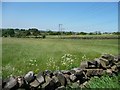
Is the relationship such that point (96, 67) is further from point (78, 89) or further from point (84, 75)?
point (78, 89)

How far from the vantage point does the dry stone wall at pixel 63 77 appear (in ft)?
18.6

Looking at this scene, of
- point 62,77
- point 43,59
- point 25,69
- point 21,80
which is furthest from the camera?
point 43,59

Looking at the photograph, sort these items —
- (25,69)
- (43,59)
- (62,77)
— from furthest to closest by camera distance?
(43,59) < (25,69) < (62,77)

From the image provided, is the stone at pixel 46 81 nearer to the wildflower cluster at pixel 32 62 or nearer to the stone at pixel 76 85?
the stone at pixel 76 85

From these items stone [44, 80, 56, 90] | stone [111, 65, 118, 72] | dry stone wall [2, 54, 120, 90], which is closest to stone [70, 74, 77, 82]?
dry stone wall [2, 54, 120, 90]

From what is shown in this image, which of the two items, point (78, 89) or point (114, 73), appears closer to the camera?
point (78, 89)

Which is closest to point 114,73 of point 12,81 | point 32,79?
point 32,79

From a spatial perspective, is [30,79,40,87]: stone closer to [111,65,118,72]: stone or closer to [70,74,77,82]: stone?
[70,74,77,82]: stone

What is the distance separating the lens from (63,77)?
6105 millimetres

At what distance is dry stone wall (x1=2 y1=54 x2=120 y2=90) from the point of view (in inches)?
224

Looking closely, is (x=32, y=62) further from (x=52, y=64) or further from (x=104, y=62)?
(x=104, y=62)

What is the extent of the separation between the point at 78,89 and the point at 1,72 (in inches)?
87.0

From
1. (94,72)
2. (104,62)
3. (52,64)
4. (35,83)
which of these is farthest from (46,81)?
(52,64)

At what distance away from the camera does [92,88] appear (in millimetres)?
5461
